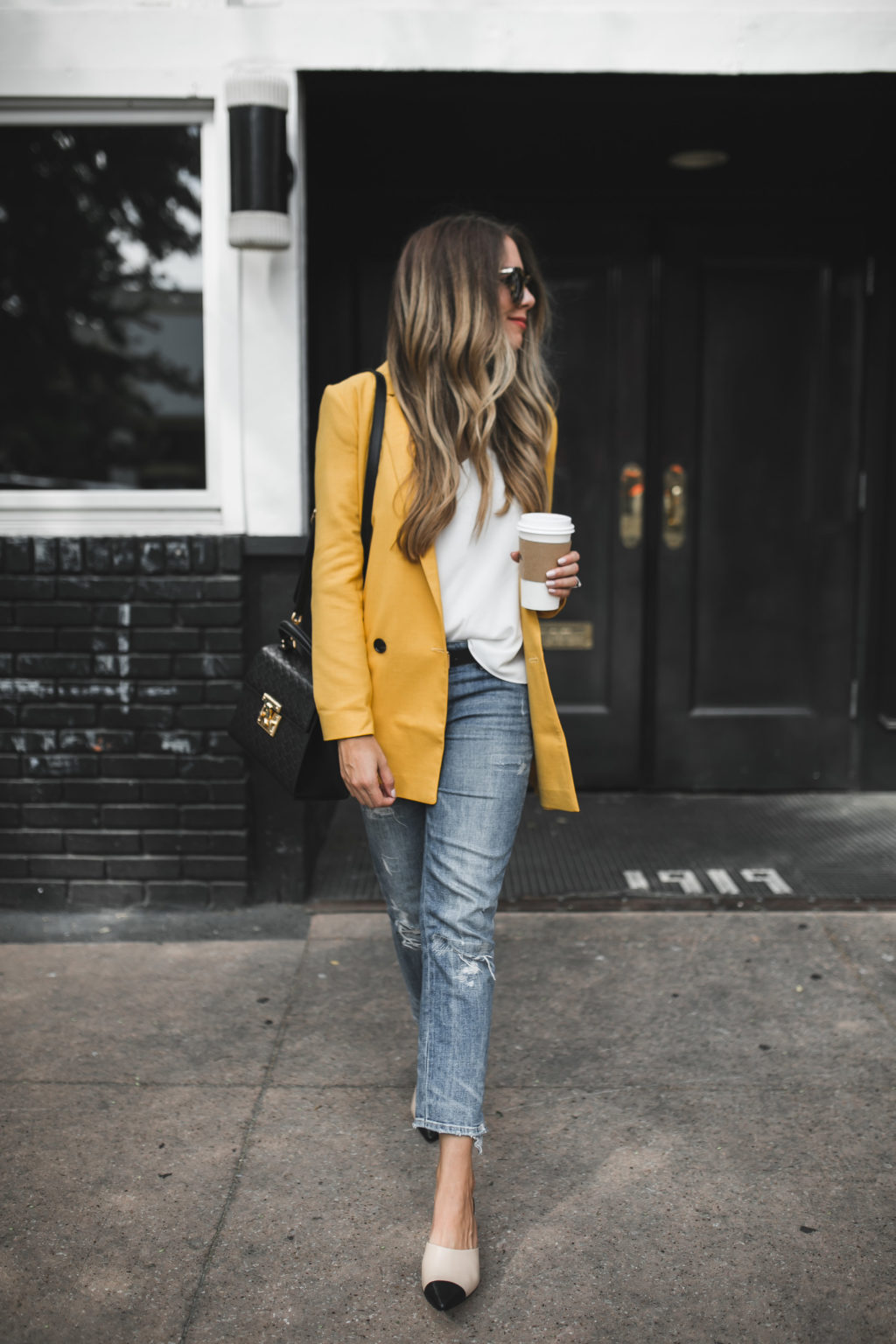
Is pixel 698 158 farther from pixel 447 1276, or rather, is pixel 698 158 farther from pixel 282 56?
pixel 447 1276

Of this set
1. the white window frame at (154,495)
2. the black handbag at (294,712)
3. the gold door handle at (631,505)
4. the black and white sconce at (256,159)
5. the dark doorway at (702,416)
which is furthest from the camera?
the gold door handle at (631,505)

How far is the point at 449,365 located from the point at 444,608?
19.0 inches

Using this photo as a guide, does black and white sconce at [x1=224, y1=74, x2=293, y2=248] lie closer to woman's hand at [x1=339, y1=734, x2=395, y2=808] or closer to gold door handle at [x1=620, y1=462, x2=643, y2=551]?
gold door handle at [x1=620, y1=462, x2=643, y2=551]

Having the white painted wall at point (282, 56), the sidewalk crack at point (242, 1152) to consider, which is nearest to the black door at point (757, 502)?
the white painted wall at point (282, 56)

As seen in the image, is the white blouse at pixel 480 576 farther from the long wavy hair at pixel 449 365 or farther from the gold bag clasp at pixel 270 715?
the gold bag clasp at pixel 270 715

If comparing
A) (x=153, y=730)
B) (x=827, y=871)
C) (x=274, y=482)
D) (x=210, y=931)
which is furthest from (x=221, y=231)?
(x=827, y=871)

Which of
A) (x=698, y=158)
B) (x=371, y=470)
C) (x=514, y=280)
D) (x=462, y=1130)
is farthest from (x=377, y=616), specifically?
(x=698, y=158)

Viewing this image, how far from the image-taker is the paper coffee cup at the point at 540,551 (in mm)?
2240

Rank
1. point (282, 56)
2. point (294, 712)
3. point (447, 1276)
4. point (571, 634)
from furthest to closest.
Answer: point (571, 634) → point (282, 56) → point (294, 712) → point (447, 1276)

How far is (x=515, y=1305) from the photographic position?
2.23 m

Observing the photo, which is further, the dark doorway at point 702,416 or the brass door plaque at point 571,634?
the brass door plaque at point 571,634

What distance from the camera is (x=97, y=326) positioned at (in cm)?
472

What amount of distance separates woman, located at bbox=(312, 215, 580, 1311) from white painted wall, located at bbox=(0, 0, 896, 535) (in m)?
1.72

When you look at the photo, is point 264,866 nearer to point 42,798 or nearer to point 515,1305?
point 42,798
